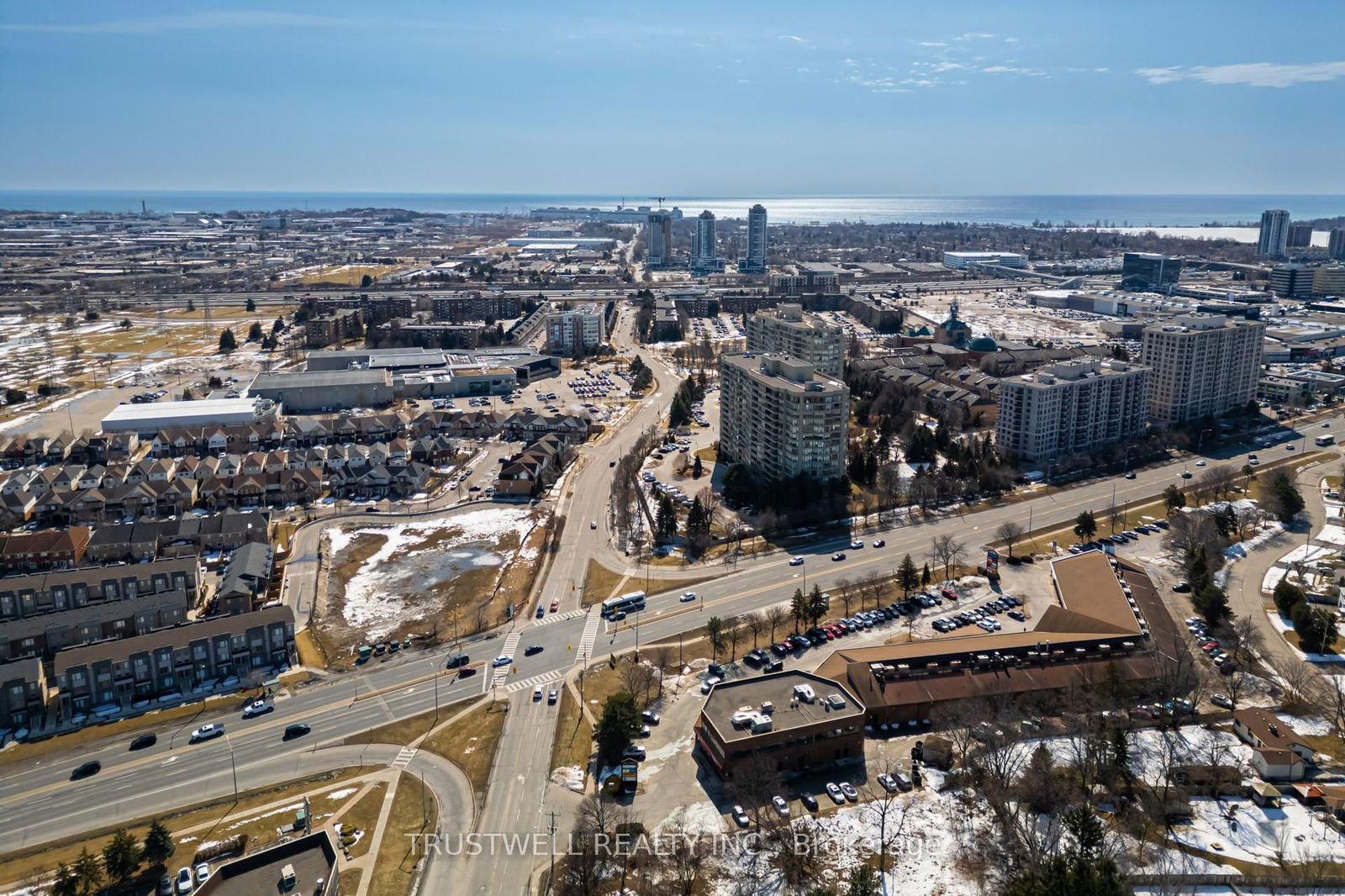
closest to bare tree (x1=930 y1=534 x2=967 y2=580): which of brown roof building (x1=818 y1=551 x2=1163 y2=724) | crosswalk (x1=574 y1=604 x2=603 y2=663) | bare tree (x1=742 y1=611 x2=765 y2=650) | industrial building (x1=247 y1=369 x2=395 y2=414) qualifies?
brown roof building (x1=818 y1=551 x2=1163 y2=724)

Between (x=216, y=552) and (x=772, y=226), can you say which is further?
(x=772, y=226)

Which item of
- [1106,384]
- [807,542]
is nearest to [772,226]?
[1106,384]

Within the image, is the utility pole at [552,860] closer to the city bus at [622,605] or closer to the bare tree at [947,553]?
the city bus at [622,605]

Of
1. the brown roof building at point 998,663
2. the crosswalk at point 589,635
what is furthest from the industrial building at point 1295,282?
the crosswalk at point 589,635

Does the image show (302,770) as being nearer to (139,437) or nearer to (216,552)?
(216,552)

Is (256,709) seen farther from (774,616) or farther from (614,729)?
(774,616)

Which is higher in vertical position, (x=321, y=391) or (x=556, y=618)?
(x=321, y=391)

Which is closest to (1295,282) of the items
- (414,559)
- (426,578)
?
(414,559)
